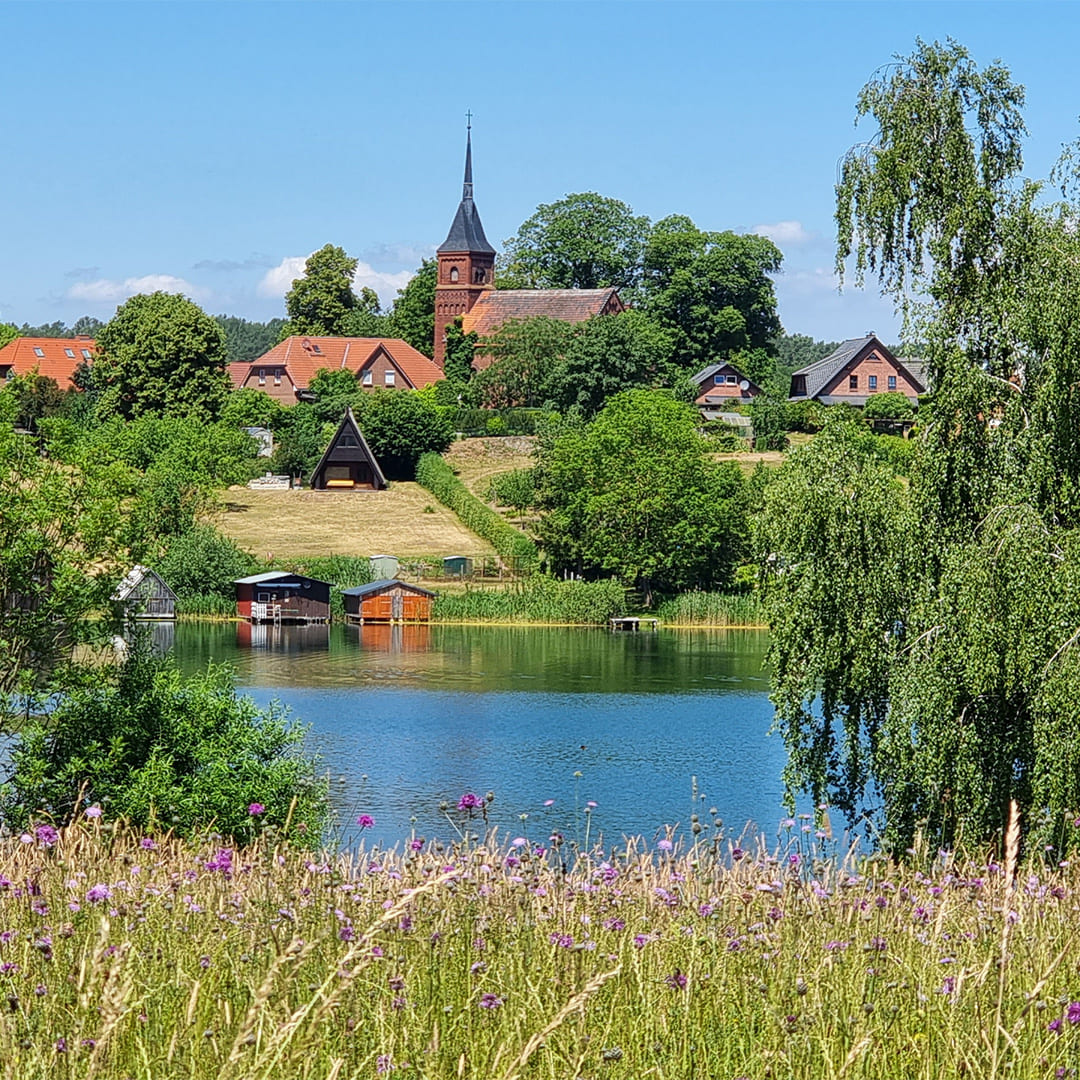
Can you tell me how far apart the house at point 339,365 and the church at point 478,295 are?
354 cm

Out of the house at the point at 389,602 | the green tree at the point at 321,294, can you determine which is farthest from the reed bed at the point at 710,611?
the green tree at the point at 321,294

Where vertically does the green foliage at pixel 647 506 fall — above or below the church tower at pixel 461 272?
below

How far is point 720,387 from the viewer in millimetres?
83125

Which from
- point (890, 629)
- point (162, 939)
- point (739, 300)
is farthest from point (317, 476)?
point (162, 939)

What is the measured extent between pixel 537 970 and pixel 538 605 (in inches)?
1907

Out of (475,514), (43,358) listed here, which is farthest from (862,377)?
(43,358)

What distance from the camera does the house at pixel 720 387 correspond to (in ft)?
267

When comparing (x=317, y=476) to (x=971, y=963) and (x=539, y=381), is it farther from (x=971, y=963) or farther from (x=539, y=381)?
(x=971, y=963)

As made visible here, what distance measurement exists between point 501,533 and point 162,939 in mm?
53575

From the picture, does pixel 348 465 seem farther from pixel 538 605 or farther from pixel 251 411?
pixel 538 605

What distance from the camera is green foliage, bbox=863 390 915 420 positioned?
72.1 metres

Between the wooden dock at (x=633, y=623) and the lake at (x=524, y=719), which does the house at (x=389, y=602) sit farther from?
the wooden dock at (x=633, y=623)

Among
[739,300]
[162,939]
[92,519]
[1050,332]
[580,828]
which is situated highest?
[739,300]

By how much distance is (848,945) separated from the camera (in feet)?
14.5
